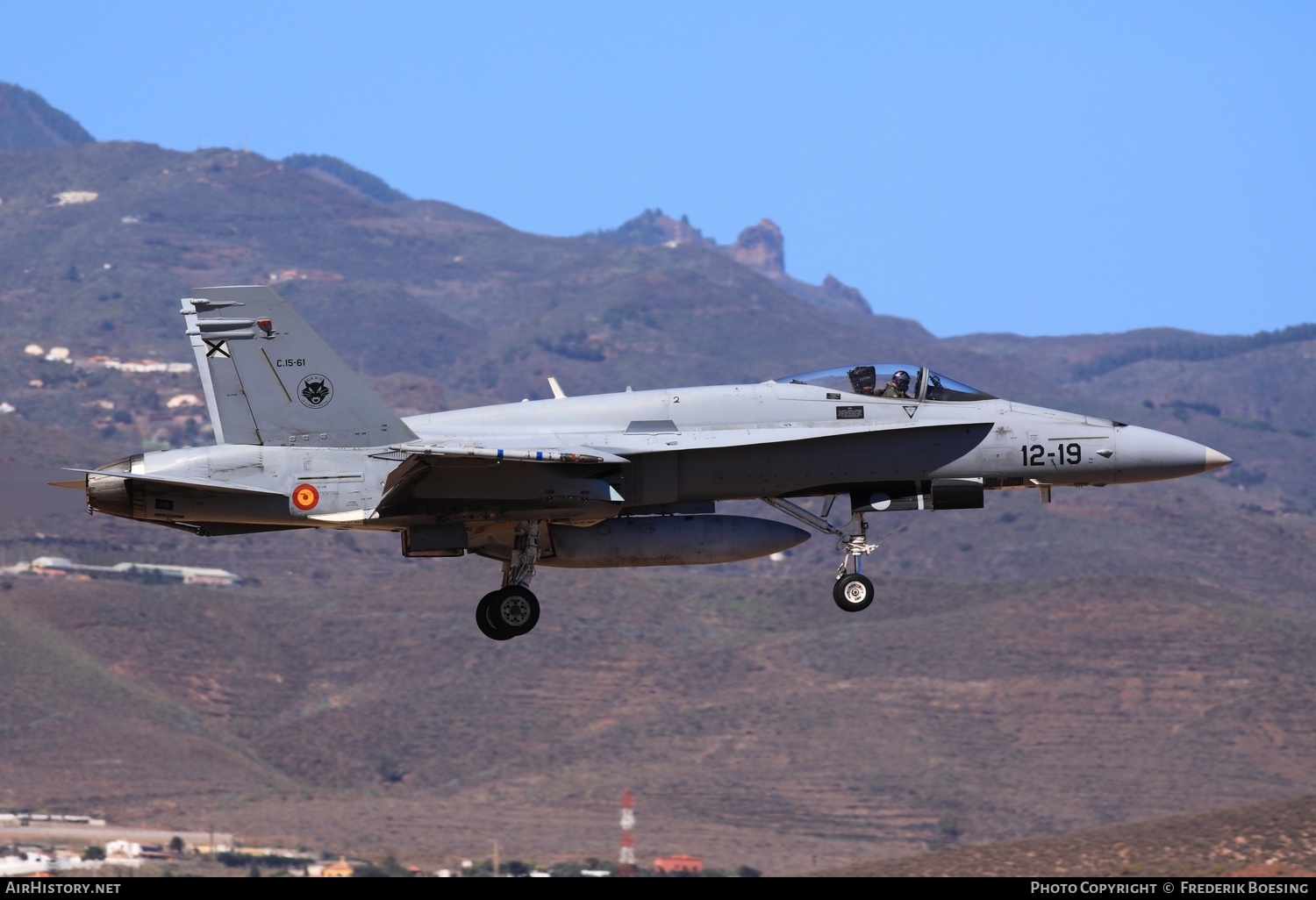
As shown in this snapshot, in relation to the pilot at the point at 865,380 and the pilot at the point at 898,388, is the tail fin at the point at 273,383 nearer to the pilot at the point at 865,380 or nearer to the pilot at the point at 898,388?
the pilot at the point at 865,380

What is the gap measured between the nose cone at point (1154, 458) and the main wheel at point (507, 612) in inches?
366

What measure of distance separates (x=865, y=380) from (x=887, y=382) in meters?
0.35

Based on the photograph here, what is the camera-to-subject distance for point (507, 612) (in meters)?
29.4

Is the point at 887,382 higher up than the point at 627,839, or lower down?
higher up

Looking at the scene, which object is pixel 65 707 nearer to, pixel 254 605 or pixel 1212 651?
pixel 254 605

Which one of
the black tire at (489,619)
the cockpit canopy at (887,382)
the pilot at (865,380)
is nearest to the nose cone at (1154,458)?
the cockpit canopy at (887,382)

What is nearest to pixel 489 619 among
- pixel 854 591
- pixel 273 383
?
pixel 273 383

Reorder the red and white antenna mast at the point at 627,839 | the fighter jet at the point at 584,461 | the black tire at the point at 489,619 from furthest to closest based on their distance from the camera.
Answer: the red and white antenna mast at the point at 627,839 → the black tire at the point at 489,619 → the fighter jet at the point at 584,461

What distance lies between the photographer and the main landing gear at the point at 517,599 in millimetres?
29328

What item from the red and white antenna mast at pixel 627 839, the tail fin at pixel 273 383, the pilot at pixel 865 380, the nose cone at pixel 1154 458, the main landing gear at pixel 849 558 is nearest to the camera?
the tail fin at pixel 273 383

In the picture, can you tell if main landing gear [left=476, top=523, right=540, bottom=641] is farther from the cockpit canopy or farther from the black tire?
the cockpit canopy

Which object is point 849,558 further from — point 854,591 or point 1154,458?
point 1154,458

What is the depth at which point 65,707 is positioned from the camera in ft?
506

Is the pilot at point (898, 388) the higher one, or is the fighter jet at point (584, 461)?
the pilot at point (898, 388)
